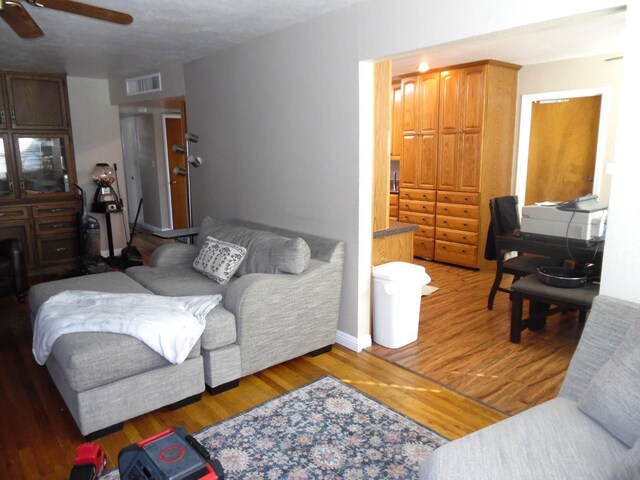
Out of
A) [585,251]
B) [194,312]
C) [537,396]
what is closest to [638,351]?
[537,396]

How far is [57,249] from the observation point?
17.6 feet

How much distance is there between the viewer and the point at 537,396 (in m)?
2.62

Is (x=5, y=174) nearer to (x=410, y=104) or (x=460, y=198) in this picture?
(x=410, y=104)

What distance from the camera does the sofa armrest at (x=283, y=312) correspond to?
2684mm

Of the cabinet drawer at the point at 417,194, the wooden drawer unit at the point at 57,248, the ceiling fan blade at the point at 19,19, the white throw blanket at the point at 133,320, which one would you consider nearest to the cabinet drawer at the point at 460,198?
the cabinet drawer at the point at 417,194

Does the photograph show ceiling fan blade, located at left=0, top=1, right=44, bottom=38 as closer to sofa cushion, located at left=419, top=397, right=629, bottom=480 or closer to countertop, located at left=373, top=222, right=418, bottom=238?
countertop, located at left=373, top=222, right=418, bottom=238

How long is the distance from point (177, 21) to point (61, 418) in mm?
2538

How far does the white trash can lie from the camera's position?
10.4 ft

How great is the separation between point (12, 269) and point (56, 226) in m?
1.41

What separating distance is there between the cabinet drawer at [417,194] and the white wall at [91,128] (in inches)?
144

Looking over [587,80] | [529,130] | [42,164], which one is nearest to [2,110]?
[42,164]

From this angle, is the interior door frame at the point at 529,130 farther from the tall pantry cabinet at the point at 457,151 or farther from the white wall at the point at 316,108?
the white wall at the point at 316,108

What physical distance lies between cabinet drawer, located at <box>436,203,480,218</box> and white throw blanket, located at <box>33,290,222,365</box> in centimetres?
348

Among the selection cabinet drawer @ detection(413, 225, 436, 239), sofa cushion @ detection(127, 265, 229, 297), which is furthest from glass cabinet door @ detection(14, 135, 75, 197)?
cabinet drawer @ detection(413, 225, 436, 239)
